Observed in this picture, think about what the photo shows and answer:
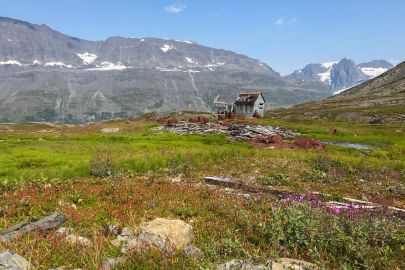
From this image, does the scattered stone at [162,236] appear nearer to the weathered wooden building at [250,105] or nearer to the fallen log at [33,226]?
the fallen log at [33,226]

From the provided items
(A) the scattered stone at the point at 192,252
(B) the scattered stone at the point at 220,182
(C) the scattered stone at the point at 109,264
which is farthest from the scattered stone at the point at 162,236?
(B) the scattered stone at the point at 220,182

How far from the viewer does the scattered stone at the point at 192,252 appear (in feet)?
33.8

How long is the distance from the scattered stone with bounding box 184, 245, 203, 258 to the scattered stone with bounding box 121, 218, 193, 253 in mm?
224

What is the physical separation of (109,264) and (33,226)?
3.52m

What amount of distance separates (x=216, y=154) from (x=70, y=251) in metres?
22.1

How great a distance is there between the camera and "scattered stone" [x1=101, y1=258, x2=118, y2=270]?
9508 mm

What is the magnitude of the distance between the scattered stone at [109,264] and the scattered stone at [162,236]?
548 millimetres

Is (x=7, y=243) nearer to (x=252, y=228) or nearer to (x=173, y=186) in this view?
(x=252, y=228)

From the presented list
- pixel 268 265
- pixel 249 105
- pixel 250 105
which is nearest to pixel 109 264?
pixel 268 265

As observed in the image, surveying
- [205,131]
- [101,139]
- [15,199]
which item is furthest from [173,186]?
[205,131]

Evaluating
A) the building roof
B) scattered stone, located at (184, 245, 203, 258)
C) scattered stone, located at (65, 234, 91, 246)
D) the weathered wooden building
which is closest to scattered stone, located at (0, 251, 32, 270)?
scattered stone, located at (65, 234, 91, 246)

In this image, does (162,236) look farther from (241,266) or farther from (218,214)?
(218,214)

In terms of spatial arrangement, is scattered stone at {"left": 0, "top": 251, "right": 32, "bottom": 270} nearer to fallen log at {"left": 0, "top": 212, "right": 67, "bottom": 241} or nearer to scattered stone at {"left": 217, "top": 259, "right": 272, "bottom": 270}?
fallen log at {"left": 0, "top": 212, "right": 67, "bottom": 241}

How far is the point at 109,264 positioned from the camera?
31.9ft
